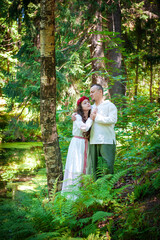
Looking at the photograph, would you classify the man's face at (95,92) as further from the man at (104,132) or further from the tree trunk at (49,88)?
the tree trunk at (49,88)

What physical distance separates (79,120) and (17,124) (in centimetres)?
512

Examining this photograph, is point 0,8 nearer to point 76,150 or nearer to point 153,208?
point 76,150

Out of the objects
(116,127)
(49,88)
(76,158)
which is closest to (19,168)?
(116,127)

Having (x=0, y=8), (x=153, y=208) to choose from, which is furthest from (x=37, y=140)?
(x=153, y=208)

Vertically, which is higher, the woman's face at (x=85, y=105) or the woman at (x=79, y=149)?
the woman's face at (x=85, y=105)

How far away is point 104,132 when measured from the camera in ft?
12.1

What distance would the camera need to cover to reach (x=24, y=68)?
7660mm

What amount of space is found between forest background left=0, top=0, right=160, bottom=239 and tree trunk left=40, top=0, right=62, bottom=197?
0.13 m

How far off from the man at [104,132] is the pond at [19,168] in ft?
6.17

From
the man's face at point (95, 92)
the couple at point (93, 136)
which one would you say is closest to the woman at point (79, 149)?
the couple at point (93, 136)

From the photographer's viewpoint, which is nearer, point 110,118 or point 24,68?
point 110,118

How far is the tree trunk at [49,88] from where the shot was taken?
3473 millimetres

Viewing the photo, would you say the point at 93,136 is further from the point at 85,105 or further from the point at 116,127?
the point at 116,127

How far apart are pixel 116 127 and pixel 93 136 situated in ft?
5.43
